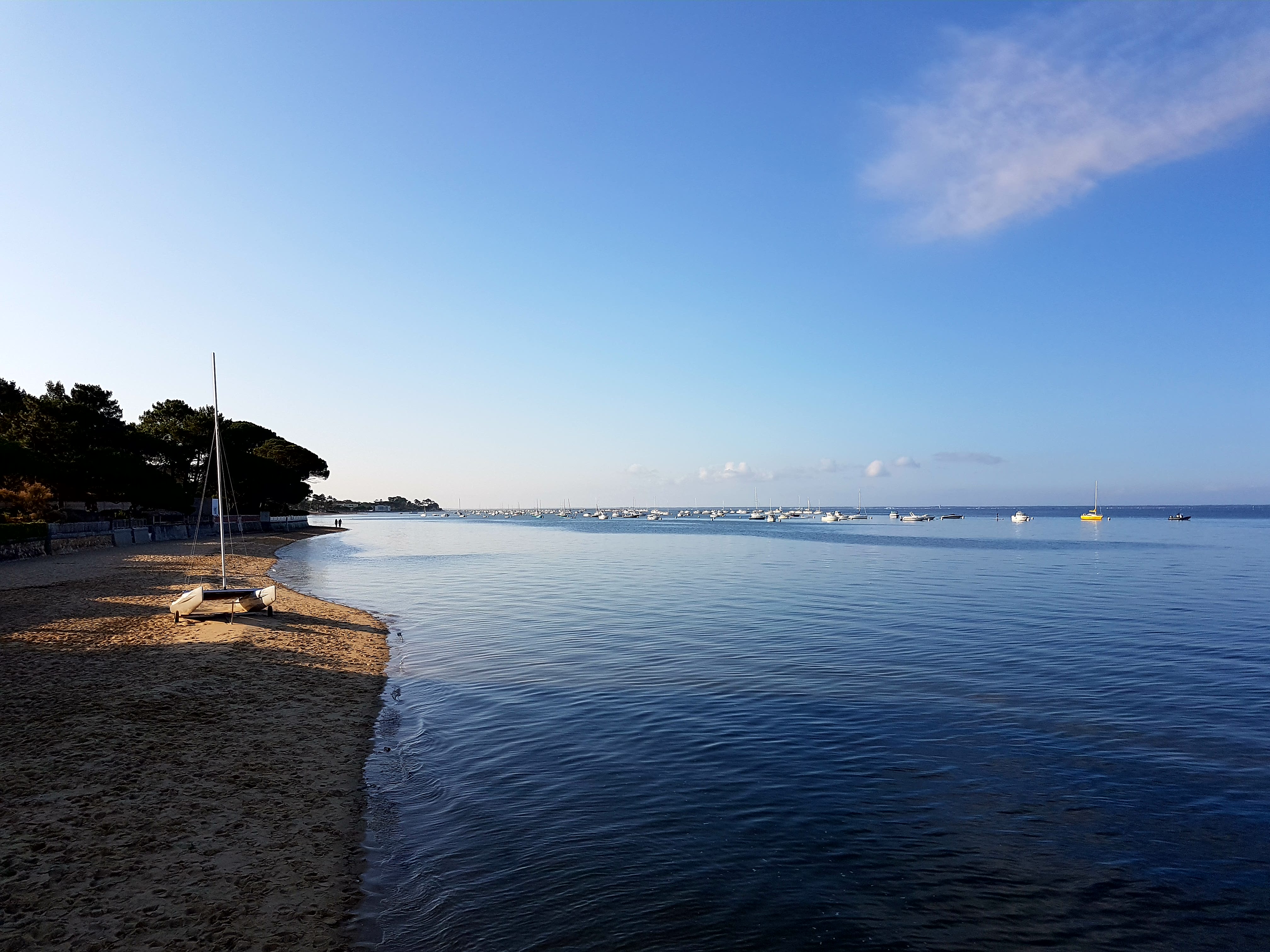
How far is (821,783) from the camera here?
12.7m

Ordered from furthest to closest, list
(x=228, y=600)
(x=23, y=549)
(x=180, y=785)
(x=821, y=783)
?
(x=23, y=549), (x=228, y=600), (x=821, y=783), (x=180, y=785)

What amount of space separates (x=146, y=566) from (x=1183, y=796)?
56638 mm

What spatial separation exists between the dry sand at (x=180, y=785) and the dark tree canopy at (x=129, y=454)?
49566 mm

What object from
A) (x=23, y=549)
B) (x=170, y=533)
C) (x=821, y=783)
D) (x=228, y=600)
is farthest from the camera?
(x=170, y=533)

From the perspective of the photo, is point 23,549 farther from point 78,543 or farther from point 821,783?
point 821,783

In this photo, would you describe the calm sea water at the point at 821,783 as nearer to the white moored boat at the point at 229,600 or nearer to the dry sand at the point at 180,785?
the dry sand at the point at 180,785

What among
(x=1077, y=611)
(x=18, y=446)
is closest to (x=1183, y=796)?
(x=1077, y=611)

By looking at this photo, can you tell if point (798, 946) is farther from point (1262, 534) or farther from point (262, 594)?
point (1262, 534)

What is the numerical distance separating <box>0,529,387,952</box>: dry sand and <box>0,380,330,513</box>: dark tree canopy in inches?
1951

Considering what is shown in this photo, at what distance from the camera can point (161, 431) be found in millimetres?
109562

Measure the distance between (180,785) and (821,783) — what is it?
1080 centimetres

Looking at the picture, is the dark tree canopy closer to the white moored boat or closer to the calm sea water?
the white moored boat

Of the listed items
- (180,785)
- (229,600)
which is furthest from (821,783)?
(229,600)

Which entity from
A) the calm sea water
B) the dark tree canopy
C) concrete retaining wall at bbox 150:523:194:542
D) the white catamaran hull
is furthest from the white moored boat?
concrete retaining wall at bbox 150:523:194:542
